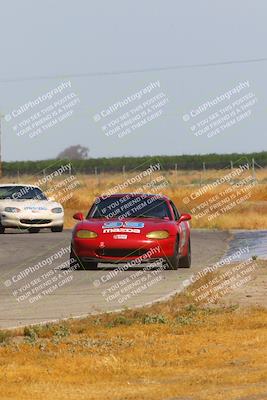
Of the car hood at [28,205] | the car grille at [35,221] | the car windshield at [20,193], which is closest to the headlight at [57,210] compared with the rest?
the car hood at [28,205]

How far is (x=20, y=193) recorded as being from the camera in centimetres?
3934

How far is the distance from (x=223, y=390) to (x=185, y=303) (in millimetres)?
6970

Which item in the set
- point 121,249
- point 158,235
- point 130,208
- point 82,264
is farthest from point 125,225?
point 82,264

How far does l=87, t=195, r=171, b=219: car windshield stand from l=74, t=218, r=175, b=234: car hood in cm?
33

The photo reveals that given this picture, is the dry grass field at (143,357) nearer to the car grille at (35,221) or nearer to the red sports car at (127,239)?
the red sports car at (127,239)

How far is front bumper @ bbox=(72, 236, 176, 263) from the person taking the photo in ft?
76.1

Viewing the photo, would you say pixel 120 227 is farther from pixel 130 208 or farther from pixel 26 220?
pixel 26 220

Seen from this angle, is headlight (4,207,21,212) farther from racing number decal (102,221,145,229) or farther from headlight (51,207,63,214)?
racing number decal (102,221,145,229)

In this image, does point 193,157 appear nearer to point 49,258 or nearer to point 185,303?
point 49,258

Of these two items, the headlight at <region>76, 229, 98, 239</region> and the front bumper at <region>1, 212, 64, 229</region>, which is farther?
the front bumper at <region>1, 212, 64, 229</region>

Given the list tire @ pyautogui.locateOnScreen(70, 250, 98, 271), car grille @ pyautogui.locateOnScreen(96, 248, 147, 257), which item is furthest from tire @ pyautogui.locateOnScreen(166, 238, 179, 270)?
tire @ pyautogui.locateOnScreen(70, 250, 98, 271)

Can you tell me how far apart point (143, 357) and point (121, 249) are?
11.3 meters

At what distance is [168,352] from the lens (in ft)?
40.5

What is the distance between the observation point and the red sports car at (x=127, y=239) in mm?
23250
